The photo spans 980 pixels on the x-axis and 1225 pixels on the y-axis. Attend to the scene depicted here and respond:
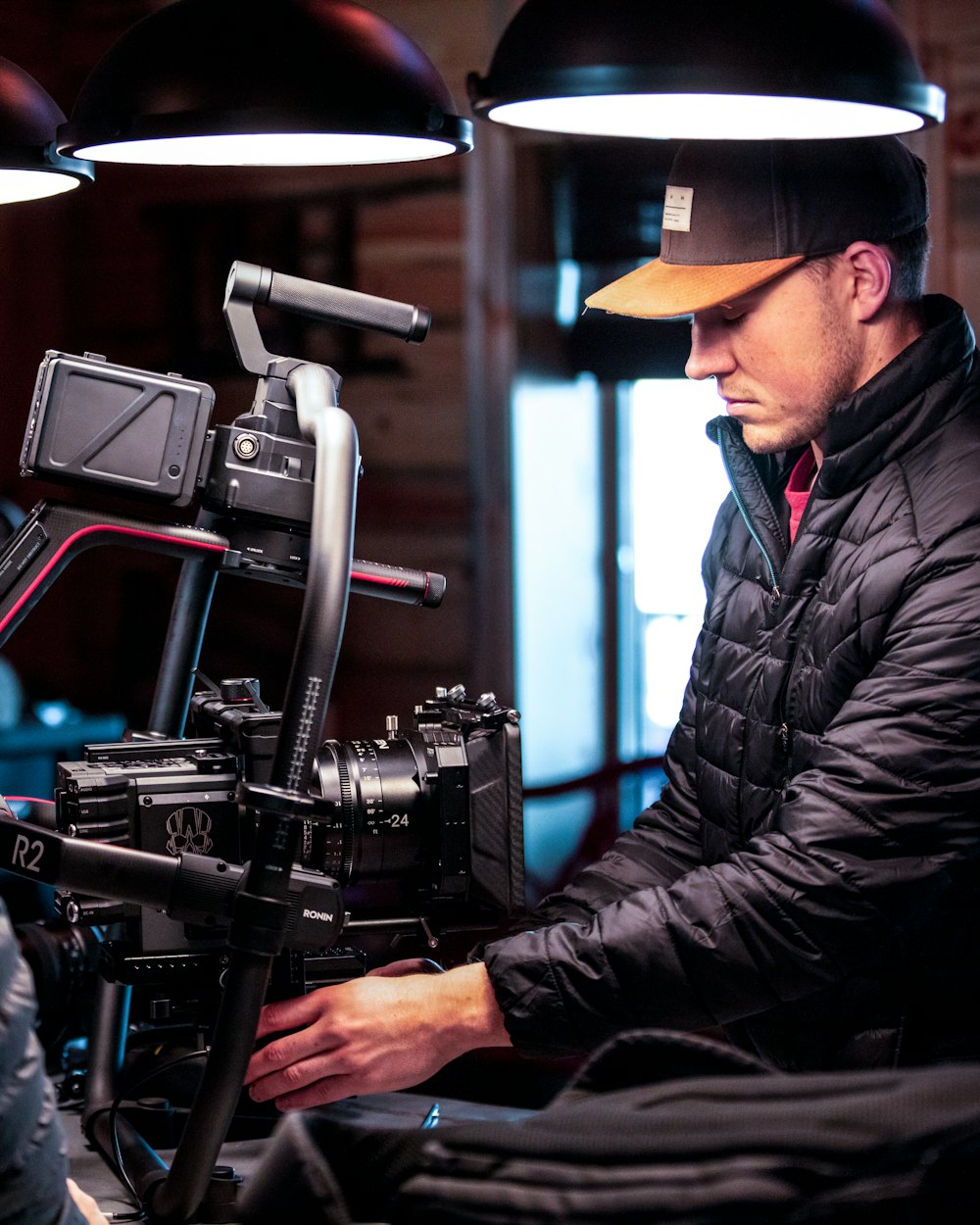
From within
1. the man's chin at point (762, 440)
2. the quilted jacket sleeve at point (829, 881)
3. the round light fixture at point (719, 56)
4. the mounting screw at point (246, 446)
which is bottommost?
the quilted jacket sleeve at point (829, 881)

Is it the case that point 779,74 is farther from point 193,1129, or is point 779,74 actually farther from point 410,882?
point 193,1129

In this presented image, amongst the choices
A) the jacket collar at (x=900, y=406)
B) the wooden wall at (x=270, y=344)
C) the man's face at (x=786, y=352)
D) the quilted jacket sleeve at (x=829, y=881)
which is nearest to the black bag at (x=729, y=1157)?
the quilted jacket sleeve at (x=829, y=881)

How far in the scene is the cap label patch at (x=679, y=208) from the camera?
65.7 inches

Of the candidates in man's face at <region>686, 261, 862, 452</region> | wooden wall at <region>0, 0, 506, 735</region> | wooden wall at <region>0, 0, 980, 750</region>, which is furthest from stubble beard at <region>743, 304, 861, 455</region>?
wooden wall at <region>0, 0, 506, 735</region>

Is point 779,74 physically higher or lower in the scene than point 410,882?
higher

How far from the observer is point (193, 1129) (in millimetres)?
1364

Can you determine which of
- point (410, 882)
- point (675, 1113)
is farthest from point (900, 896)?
point (675, 1113)

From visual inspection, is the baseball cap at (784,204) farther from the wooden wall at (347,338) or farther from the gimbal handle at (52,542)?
the wooden wall at (347,338)

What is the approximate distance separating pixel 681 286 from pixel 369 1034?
83 centimetres

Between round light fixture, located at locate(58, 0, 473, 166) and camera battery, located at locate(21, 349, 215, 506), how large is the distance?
0.21m

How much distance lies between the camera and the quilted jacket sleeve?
55.5 inches

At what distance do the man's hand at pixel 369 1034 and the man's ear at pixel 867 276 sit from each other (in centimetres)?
77

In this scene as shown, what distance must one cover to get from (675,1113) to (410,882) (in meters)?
0.89

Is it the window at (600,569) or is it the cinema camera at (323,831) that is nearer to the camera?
the cinema camera at (323,831)
